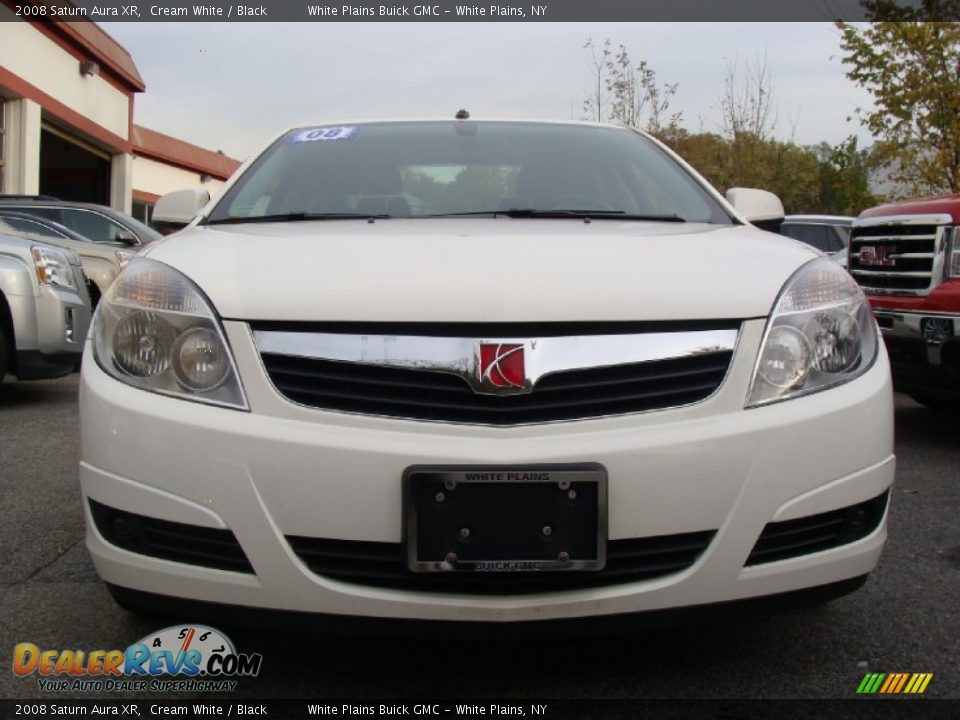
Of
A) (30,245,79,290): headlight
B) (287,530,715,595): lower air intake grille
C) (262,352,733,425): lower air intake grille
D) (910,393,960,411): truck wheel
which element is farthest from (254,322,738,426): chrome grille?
(30,245,79,290): headlight

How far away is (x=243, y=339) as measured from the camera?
205 centimetres

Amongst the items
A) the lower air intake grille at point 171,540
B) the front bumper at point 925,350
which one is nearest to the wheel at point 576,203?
the lower air intake grille at point 171,540

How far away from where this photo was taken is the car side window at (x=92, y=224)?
10586mm

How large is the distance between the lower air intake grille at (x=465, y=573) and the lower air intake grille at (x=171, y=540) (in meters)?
0.14

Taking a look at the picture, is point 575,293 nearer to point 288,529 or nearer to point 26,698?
point 288,529

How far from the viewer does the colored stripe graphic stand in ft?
7.27

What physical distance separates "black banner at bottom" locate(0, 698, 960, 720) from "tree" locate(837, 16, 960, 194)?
1156cm

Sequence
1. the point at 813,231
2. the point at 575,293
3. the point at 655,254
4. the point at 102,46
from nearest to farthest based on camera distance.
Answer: the point at 575,293, the point at 655,254, the point at 813,231, the point at 102,46

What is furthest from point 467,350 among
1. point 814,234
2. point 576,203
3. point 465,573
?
point 814,234

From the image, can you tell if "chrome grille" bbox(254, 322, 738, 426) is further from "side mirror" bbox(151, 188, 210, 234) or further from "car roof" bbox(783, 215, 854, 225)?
"car roof" bbox(783, 215, 854, 225)

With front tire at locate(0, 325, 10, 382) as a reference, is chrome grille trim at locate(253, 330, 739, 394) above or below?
above

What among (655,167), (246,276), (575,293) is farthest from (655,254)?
(655,167)

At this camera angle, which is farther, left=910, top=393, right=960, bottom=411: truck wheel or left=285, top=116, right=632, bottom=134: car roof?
left=910, top=393, right=960, bottom=411: truck wheel

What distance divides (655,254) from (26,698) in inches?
68.0
